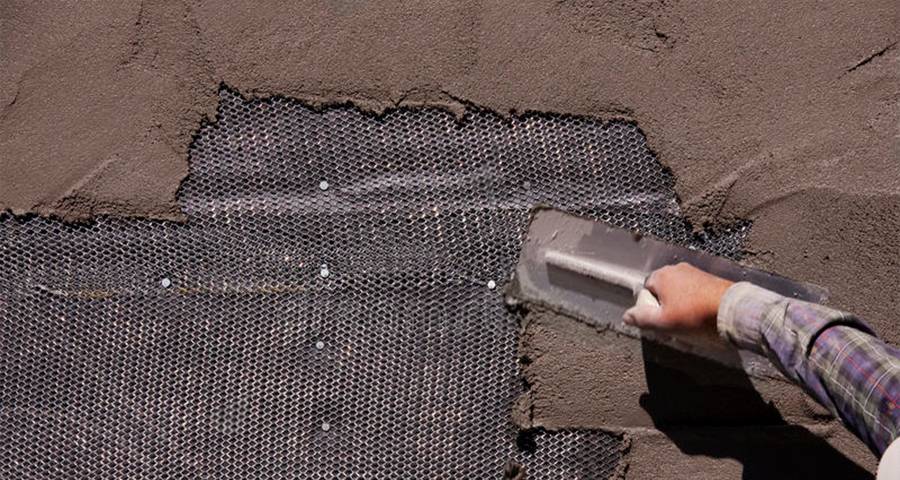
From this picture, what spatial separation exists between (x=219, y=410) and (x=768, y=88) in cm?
137

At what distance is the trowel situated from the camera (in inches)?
68.3

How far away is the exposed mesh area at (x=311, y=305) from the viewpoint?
1760mm

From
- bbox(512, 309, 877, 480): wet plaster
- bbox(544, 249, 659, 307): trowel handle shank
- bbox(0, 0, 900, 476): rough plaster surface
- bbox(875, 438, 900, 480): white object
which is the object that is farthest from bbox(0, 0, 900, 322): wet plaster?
bbox(875, 438, 900, 480): white object

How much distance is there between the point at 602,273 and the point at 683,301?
228mm

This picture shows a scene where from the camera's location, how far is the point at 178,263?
5.82ft

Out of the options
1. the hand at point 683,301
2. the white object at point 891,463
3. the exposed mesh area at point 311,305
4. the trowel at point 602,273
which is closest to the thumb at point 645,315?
the hand at point 683,301

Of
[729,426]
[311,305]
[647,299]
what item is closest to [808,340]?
[647,299]

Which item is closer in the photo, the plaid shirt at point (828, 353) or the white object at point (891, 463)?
the white object at point (891, 463)

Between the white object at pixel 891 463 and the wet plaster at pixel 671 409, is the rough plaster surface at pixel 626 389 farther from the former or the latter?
the white object at pixel 891 463

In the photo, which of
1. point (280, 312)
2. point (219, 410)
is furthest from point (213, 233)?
point (219, 410)

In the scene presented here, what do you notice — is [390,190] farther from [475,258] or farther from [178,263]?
[178,263]

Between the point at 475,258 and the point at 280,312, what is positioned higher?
the point at 475,258

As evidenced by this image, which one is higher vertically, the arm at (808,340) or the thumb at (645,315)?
the arm at (808,340)

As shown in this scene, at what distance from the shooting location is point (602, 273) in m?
1.74
